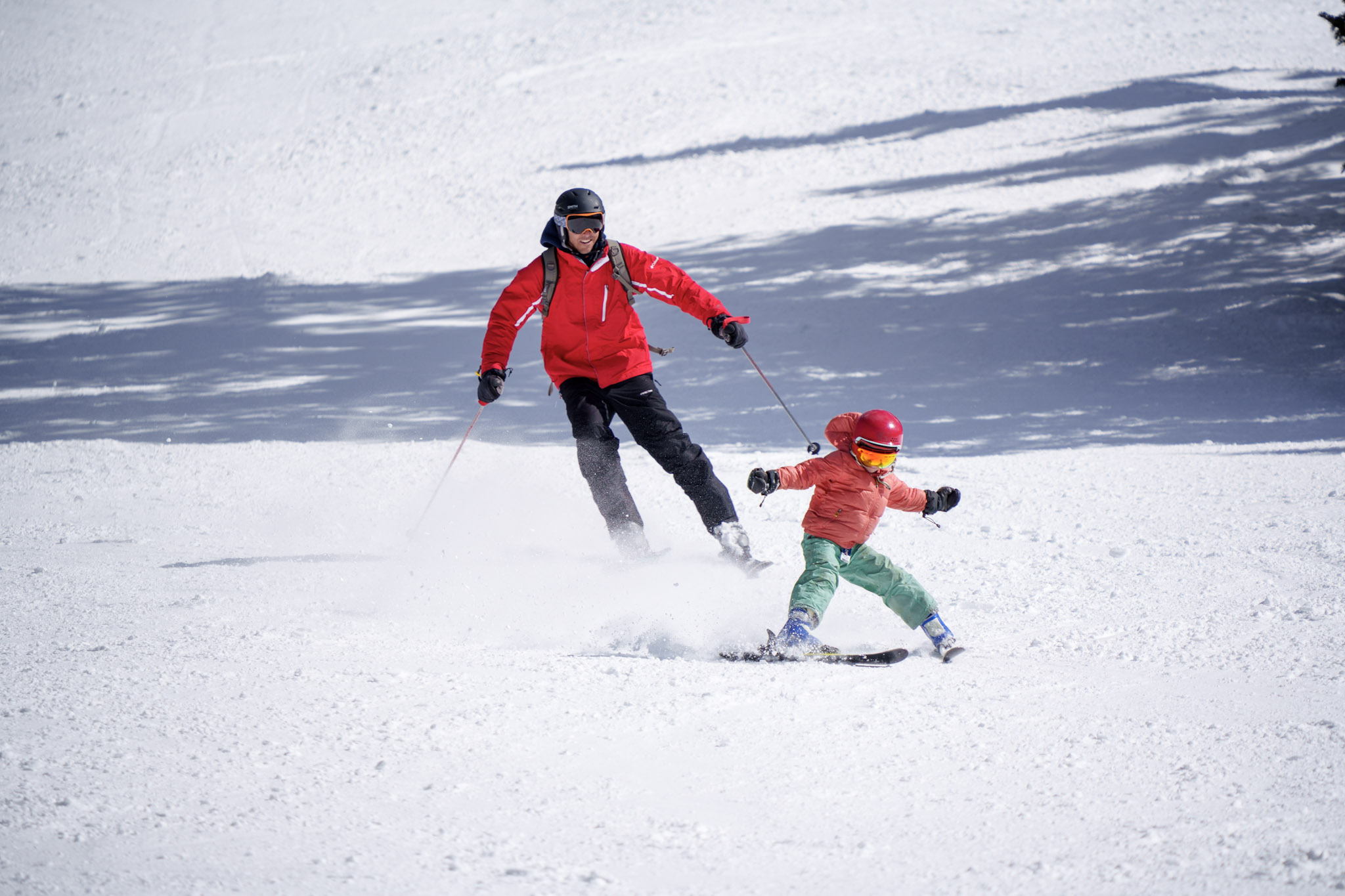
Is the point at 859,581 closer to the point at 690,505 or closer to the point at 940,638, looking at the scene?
the point at 940,638

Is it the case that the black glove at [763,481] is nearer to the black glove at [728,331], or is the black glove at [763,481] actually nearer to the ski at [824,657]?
the ski at [824,657]

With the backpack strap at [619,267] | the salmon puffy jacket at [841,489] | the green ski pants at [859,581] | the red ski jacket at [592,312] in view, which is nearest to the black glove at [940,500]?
the salmon puffy jacket at [841,489]

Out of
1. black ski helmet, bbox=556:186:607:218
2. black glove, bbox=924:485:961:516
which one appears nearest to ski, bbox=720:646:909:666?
black glove, bbox=924:485:961:516

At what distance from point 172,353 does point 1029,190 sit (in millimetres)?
14319

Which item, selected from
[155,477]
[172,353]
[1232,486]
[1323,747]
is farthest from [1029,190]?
[1323,747]

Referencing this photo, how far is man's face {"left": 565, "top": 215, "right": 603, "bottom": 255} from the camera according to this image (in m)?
5.18

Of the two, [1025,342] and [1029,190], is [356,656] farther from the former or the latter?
[1029,190]

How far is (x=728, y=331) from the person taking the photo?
5.39m

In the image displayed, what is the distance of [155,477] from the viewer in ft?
25.2

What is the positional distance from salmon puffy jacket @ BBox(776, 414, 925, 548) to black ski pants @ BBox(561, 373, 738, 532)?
1041 millimetres

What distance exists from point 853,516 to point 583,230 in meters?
2.01

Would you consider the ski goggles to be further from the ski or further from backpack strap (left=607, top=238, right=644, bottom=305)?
the ski

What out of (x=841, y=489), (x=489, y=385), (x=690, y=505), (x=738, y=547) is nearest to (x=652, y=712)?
(x=841, y=489)

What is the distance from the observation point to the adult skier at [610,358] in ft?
17.5
